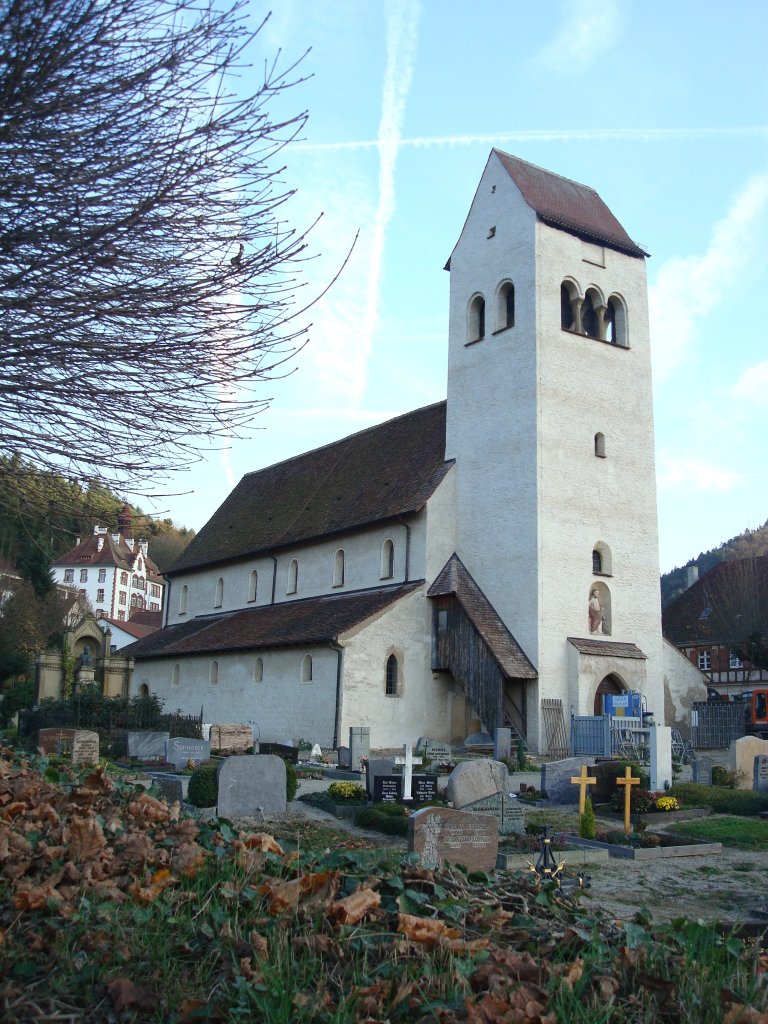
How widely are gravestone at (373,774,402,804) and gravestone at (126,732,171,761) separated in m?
9.83

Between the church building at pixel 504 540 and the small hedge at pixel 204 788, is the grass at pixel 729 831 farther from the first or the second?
the church building at pixel 504 540

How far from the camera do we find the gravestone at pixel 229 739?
25.9 m

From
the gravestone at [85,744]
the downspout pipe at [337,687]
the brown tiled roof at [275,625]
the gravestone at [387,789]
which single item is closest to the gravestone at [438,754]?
the downspout pipe at [337,687]

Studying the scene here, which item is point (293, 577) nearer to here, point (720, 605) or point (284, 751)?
point (284, 751)

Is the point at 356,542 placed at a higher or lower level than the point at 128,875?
higher

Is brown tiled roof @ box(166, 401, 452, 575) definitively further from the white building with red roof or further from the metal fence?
the white building with red roof

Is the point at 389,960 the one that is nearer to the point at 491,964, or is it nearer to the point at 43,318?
the point at 491,964

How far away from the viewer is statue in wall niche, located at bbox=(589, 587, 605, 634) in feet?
97.4

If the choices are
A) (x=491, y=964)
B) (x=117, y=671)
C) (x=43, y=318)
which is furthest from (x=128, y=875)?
(x=117, y=671)

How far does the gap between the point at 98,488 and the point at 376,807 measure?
8891 millimetres

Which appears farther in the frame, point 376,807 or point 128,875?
point 376,807

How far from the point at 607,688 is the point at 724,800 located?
37.0ft

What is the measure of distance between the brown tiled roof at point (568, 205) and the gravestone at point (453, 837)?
25.2m

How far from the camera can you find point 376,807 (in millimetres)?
15930
